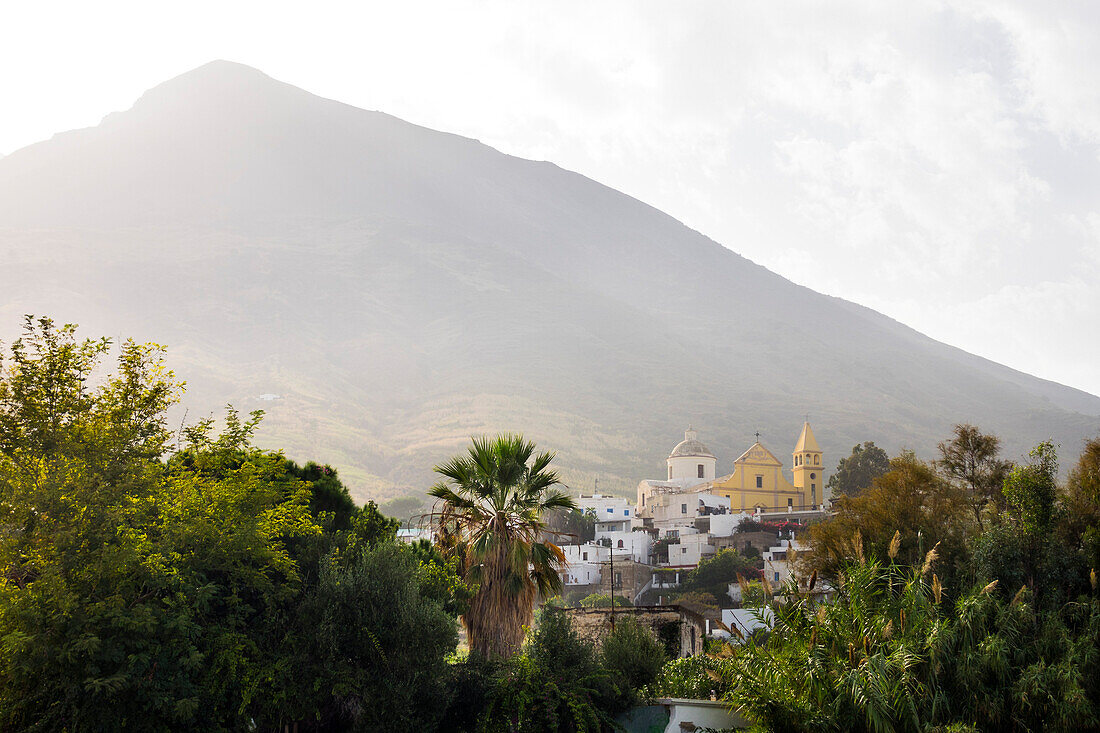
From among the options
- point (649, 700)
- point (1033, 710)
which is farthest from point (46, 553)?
point (1033, 710)

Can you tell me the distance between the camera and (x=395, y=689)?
1911 centimetres

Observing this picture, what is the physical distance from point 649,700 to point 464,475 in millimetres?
5922

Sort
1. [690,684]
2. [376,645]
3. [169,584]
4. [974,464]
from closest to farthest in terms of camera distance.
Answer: [169,584]
[376,645]
[690,684]
[974,464]

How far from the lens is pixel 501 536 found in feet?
67.9

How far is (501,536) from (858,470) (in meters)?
65.0

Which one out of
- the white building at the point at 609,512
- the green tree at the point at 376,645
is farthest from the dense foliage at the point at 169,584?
the white building at the point at 609,512

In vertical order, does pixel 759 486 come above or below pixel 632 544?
above

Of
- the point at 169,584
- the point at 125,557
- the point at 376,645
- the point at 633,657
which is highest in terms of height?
the point at 125,557

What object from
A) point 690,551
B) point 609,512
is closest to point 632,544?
point 690,551

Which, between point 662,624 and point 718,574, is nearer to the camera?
point 662,624

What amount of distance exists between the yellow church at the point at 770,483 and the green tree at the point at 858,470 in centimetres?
1738

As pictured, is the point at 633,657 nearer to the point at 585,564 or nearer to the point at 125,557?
the point at 125,557

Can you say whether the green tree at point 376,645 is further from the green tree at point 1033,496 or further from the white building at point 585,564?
the white building at point 585,564

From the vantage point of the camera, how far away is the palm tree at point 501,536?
20.5m
